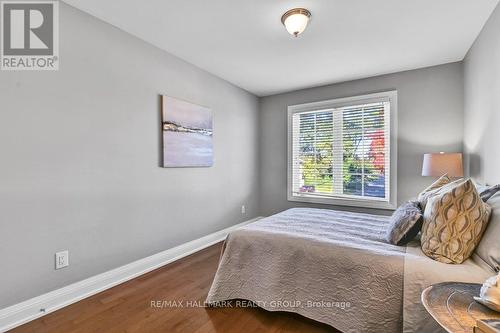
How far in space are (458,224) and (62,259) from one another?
2.81 meters

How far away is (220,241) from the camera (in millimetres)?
3580

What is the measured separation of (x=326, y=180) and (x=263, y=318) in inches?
102

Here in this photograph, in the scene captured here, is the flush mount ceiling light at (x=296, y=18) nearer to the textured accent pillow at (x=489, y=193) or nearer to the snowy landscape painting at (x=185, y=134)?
the snowy landscape painting at (x=185, y=134)

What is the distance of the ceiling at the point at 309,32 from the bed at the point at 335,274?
186cm

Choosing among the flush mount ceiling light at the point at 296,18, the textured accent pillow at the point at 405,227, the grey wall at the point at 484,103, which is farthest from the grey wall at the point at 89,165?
the grey wall at the point at 484,103

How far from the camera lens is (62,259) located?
6.48ft

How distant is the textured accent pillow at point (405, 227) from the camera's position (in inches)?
64.5

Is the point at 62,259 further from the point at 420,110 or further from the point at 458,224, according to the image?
the point at 420,110

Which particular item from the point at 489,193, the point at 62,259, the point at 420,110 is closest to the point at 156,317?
the point at 62,259

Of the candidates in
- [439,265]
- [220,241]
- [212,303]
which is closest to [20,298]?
[212,303]

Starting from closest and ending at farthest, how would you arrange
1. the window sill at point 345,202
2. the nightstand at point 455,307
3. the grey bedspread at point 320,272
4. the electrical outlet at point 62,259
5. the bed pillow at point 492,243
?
the nightstand at point 455,307 < the bed pillow at point 492,243 < the grey bedspread at point 320,272 < the electrical outlet at point 62,259 < the window sill at point 345,202

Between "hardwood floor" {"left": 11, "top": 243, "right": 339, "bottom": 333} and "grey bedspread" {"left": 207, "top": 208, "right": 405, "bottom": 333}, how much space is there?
11 cm

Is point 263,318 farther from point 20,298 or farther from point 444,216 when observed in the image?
point 20,298

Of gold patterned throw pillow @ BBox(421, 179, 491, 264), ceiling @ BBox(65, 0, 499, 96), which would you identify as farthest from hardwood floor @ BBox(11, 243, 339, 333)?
ceiling @ BBox(65, 0, 499, 96)
